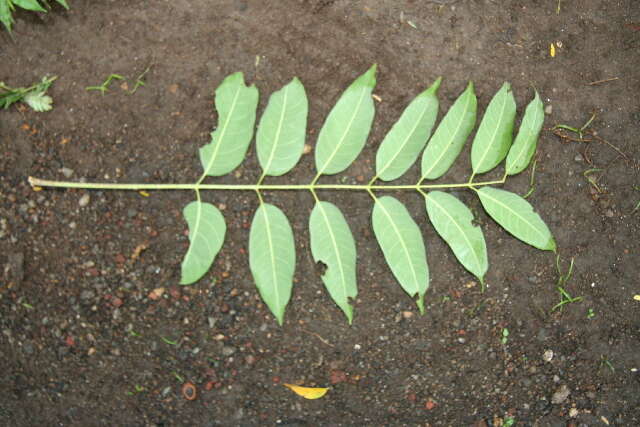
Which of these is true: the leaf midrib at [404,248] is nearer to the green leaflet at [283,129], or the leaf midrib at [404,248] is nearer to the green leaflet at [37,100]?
the green leaflet at [283,129]

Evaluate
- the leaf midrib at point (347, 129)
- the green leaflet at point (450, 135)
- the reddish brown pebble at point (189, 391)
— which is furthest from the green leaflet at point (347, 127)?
the reddish brown pebble at point (189, 391)

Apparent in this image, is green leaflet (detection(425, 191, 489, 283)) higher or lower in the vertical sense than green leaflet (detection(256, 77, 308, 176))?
lower

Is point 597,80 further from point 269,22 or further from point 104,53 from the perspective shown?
point 104,53

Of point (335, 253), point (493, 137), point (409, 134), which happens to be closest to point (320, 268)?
point (335, 253)

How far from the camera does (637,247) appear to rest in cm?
198

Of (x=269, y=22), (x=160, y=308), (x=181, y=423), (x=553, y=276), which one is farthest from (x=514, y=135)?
(x=181, y=423)

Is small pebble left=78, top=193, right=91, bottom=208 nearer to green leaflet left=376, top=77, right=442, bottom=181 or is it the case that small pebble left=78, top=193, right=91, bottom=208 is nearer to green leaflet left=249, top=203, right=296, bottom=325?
green leaflet left=249, top=203, right=296, bottom=325

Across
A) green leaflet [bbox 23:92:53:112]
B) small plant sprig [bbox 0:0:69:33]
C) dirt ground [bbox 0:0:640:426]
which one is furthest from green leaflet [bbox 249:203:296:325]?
small plant sprig [bbox 0:0:69:33]

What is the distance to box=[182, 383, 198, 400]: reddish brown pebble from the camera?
1822 mm

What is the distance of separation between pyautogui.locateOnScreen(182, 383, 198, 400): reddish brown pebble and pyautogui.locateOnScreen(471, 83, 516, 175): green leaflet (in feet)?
4.20

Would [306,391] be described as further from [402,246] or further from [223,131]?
[223,131]

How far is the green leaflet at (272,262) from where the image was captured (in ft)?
5.65

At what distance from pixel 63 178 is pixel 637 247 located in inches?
85.4

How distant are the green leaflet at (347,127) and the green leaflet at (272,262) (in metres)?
0.27
